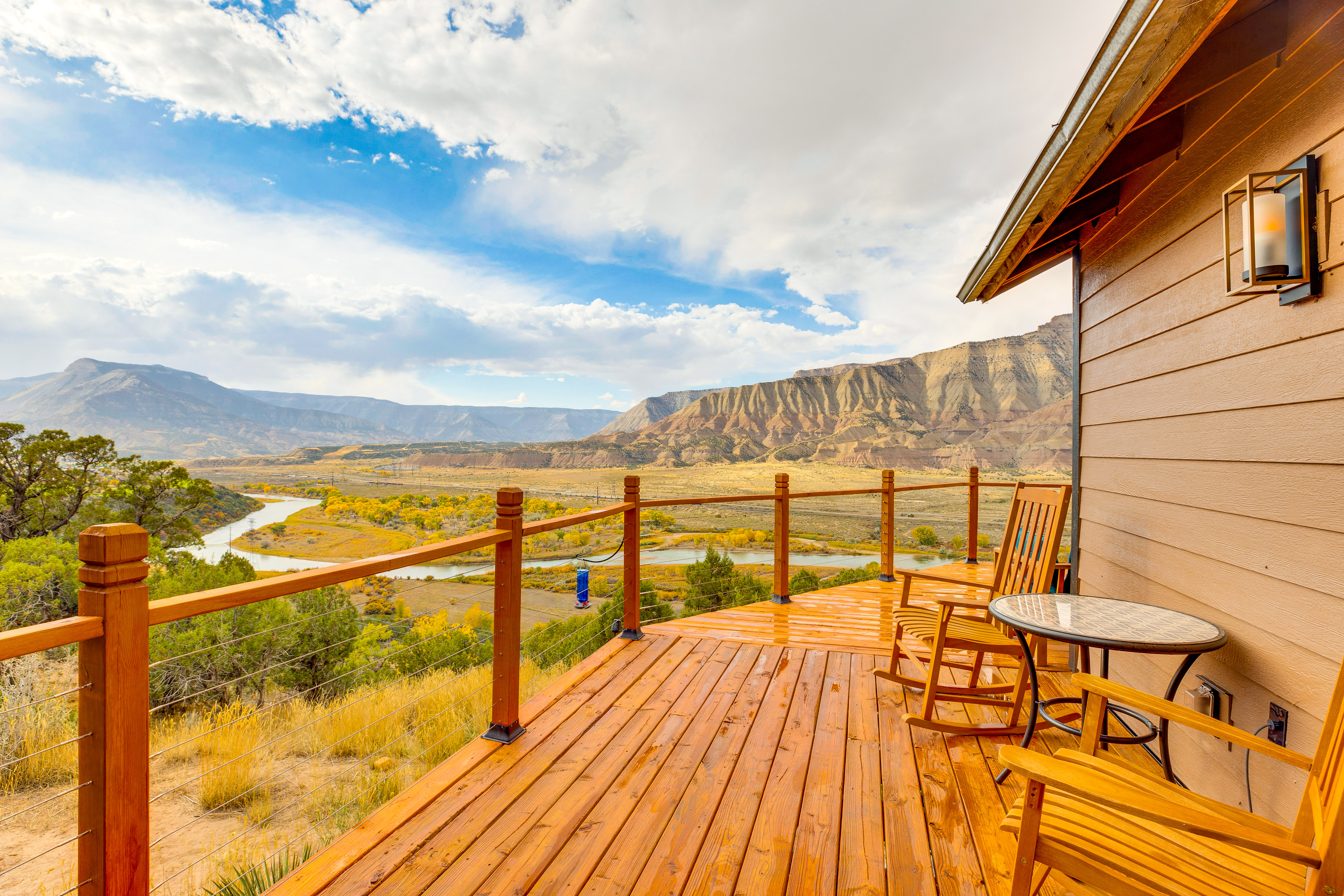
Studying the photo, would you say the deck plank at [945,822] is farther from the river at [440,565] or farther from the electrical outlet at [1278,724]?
the river at [440,565]

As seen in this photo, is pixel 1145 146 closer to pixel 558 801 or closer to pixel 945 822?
pixel 945 822

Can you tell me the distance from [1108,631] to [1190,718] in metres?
0.49

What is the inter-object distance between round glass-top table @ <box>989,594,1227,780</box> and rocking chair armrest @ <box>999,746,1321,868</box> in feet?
2.12

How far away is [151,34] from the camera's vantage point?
1658 cm

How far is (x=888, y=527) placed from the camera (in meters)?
5.16

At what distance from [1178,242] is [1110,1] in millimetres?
1758

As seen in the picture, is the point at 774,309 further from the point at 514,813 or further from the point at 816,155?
the point at 514,813

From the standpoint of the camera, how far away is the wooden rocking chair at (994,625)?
2434 mm

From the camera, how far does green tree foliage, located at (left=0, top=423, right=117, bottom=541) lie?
1652cm

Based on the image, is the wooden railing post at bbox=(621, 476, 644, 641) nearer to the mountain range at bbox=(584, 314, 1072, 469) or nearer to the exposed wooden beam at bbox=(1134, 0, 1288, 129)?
the exposed wooden beam at bbox=(1134, 0, 1288, 129)

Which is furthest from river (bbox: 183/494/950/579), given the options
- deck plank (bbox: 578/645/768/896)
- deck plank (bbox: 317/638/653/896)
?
deck plank (bbox: 578/645/768/896)

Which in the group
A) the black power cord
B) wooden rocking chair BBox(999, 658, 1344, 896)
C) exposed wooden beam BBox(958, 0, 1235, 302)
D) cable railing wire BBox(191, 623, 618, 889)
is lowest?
cable railing wire BBox(191, 623, 618, 889)

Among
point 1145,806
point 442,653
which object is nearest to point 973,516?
point 1145,806

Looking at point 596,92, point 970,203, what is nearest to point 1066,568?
point 596,92
